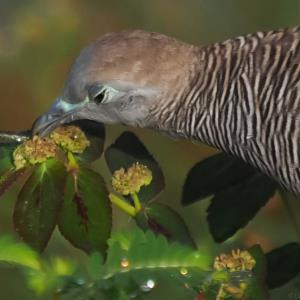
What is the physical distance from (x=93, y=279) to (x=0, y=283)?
11cm

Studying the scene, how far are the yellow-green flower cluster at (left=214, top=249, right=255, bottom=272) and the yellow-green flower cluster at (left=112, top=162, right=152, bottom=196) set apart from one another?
6.0 inches

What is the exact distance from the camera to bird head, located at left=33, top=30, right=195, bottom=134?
3.15 ft

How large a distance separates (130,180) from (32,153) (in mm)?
108

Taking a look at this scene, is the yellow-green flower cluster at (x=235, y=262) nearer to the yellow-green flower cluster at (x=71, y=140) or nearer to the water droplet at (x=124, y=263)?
the water droplet at (x=124, y=263)

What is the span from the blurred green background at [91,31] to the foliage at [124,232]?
54 cm

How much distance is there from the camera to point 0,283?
0.71m

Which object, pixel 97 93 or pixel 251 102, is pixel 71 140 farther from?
pixel 251 102

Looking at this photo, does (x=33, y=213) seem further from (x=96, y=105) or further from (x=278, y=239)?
(x=278, y=239)

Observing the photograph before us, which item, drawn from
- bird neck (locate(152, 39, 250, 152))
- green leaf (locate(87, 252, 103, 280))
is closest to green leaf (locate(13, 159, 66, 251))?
green leaf (locate(87, 252, 103, 280))

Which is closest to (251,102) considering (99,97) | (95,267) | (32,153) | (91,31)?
(99,97)

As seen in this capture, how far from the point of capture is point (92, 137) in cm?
93

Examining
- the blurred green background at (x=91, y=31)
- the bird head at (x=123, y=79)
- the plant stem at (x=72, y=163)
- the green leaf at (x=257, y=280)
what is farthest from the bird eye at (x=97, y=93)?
the blurred green background at (x=91, y=31)

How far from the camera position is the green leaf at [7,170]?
81cm

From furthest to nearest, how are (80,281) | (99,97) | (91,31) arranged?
(91,31) < (99,97) < (80,281)
